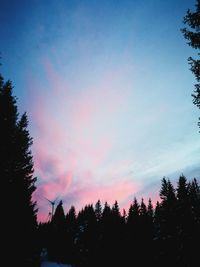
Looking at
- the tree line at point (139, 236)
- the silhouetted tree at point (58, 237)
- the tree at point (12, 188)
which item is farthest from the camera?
the silhouetted tree at point (58, 237)

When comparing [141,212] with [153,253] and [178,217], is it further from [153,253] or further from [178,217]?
[178,217]

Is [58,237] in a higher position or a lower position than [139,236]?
higher

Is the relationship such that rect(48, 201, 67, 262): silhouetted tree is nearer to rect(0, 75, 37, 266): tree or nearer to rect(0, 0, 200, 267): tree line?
rect(0, 0, 200, 267): tree line

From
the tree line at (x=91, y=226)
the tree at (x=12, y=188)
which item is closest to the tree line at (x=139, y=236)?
the tree line at (x=91, y=226)

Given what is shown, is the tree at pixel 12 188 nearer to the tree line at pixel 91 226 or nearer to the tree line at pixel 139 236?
the tree line at pixel 91 226

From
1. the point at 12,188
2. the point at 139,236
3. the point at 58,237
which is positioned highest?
the point at 58,237

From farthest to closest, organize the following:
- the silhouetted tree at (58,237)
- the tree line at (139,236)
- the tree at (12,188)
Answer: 1. the silhouetted tree at (58,237)
2. the tree line at (139,236)
3. the tree at (12,188)

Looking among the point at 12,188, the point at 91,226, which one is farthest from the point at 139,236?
the point at 12,188

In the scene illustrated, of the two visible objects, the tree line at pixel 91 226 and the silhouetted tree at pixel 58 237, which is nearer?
the tree line at pixel 91 226

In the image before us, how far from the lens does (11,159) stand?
19.8m

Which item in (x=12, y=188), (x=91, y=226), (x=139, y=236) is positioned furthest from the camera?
(x=91, y=226)

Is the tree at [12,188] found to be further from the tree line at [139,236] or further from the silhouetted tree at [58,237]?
the silhouetted tree at [58,237]

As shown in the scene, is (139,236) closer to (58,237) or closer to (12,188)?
(58,237)

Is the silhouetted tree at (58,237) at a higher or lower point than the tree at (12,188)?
higher
